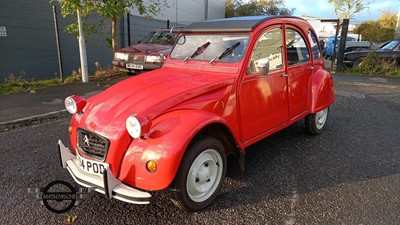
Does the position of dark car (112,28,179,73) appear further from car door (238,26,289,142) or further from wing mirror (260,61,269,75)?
wing mirror (260,61,269,75)

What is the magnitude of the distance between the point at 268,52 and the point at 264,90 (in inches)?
20.5

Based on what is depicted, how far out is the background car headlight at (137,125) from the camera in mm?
2533

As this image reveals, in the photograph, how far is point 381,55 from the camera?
1225cm

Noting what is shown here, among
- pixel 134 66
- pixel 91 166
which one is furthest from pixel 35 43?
pixel 91 166

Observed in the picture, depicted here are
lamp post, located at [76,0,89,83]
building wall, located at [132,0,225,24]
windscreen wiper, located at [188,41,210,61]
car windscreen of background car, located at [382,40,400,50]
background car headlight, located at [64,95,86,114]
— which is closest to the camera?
background car headlight, located at [64,95,86,114]

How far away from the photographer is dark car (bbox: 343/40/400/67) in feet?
39.7

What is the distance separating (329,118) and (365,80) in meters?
5.73

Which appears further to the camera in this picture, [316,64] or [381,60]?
[381,60]

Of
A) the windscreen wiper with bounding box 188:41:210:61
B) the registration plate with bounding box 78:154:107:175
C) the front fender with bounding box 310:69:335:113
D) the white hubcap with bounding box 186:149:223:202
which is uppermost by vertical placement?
the windscreen wiper with bounding box 188:41:210:61

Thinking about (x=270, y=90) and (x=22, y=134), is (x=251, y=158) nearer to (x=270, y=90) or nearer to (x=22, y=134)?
(x=270, y=90)

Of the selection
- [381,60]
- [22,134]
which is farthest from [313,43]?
[381,60]

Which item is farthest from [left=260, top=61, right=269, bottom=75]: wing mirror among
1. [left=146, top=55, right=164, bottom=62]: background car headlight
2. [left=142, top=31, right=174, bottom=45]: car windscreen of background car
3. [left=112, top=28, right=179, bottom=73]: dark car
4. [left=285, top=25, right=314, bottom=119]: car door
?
[left=142, top=31, right=174, bottom=45]: car windscreen of background car

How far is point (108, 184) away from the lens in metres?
2.52

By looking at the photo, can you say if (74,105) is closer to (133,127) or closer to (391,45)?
(133,127)
